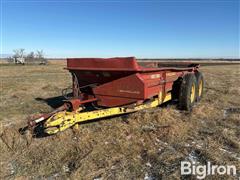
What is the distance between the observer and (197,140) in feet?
15.3

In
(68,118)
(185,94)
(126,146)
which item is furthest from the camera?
(185,94)

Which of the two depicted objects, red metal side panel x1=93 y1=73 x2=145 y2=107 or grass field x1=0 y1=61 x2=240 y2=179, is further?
red metal side panel x1=93 y1=73 x2=145 y2=107

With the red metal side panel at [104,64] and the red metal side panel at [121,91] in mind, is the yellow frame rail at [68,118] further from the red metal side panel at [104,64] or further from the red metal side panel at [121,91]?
the red metal side panel at [104,64]

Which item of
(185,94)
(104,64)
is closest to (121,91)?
(104,64)

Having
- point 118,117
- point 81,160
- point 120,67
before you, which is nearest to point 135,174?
point 81,160

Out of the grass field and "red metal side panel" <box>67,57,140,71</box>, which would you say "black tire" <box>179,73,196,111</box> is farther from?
"red metal side panel" <box>67,57,140,71</box>

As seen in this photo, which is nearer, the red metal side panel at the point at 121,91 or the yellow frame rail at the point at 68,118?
the yellow frame rail at the point at 68,118

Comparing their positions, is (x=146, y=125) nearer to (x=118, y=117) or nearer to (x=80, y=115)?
(x=118, y=117)

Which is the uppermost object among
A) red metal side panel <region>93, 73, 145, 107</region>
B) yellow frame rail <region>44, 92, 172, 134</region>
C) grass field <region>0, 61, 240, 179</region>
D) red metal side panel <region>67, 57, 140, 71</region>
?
red metal side panel <region>67, 57, 140, 71</region>

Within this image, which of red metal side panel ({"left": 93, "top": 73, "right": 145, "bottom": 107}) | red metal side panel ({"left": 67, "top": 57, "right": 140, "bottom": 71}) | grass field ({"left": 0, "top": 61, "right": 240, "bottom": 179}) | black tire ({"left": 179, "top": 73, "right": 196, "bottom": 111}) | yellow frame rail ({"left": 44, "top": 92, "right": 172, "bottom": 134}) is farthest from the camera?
black tire ({"left": 179, "top": 73, "right": 196, "bottom": 111})

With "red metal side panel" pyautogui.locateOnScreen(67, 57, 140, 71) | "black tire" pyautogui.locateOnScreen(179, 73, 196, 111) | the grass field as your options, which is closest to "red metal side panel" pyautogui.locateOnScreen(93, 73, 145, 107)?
"red metal side panel" pyautogui.locateOnScreen(67, 57, 140, 71)

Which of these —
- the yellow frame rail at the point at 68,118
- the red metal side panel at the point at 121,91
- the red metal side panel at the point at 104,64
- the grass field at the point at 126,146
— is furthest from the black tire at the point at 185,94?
the red metal side panel at the point at 104,64

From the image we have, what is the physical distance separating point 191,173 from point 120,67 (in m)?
2.34

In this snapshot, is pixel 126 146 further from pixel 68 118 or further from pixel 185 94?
pixel 185 94
